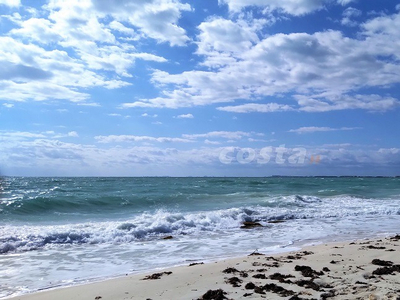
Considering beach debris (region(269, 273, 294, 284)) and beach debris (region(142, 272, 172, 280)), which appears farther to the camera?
beach debris (region(142, 272, 172, 280))

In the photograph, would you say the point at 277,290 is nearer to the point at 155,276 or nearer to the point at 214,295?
the point at 214,295

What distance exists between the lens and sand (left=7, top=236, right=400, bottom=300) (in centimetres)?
523

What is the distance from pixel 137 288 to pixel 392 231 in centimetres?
1050

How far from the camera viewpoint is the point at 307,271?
633cm

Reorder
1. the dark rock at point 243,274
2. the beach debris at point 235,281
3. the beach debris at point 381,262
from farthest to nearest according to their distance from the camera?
1. the beach debris at point 381,262
2. the dark rock at point 243,274
3. the beach debris at point 235,281

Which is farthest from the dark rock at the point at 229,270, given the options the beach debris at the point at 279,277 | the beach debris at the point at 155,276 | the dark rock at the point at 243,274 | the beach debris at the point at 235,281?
the beach debris at the point at 155,276

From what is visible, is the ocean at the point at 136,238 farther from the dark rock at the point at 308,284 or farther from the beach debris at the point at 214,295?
the dark rock at the point at 308,284

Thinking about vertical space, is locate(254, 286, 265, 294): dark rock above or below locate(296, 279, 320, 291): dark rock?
below

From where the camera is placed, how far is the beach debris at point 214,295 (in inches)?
201

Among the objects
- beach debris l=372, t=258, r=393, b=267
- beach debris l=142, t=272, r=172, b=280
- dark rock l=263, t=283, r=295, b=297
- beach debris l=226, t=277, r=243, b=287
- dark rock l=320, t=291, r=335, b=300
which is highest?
dark rock l=320, t=291, r=335, b=300

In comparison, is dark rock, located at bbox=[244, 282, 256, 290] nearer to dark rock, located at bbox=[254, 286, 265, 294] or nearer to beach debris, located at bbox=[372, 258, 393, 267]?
dark rock, located at bbox=[254, 286, 265, 294]

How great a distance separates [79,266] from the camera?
8188mm

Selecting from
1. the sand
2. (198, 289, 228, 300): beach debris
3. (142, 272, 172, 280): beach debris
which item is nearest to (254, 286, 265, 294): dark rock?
the sand

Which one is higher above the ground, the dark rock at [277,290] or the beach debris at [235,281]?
the dark rock at [277,290]
